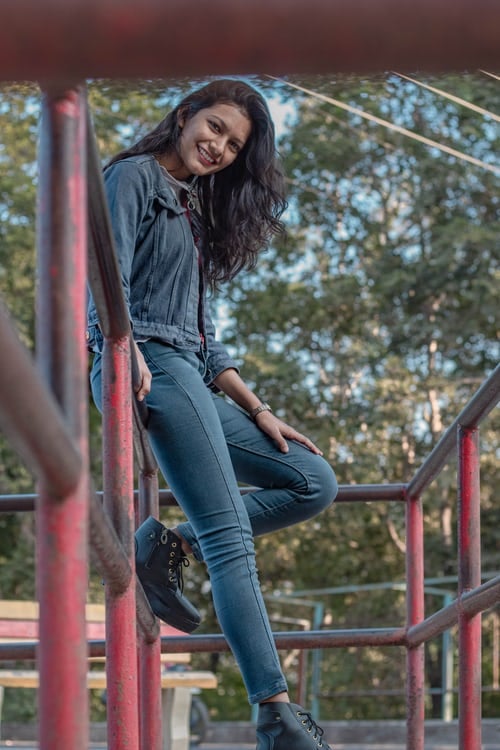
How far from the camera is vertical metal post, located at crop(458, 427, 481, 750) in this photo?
6.08ft

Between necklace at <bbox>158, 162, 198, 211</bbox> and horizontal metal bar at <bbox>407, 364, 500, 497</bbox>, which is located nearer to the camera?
horizontal metal bar at <bbox>407, 364, 500, 497</bbox>

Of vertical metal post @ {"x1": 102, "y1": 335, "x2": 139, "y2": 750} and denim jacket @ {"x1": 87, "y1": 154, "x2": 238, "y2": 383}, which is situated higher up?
denim jacket @ {"x1": 87, "y1": 154, "x2": 238, "y2": 383}

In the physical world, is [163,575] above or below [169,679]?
above

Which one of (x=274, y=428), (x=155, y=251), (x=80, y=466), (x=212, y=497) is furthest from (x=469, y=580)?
(x=80, y=466)

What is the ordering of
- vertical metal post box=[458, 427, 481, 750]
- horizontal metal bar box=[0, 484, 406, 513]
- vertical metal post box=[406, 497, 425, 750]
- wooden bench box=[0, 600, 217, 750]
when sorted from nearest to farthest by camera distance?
vertical metal post box=[458, 427, 481, 750] → vertical metal post box=[406, 497, 425, 750] → horizontal metal bar box=[0, 484, 406, 513] → wooden bench box=[0, 600, 217, 750]

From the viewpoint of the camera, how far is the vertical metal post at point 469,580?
1854mm

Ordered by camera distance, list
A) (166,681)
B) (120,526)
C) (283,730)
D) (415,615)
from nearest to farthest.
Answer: (120,526), (283,730), (415,615), (166,681)

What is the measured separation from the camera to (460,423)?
198cm

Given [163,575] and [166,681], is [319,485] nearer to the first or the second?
[163,575]

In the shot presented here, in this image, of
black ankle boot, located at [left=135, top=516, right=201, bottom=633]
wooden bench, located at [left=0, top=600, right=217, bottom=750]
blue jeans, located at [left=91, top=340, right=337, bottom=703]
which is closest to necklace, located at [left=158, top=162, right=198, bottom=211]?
blue jeans, located at [left=91, top=340, right=337, bottom=703]

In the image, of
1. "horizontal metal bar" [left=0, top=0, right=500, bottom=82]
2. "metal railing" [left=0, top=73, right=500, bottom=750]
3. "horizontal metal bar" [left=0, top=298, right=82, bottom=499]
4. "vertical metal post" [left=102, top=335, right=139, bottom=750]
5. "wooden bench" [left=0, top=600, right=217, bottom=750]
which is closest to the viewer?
"horizontal metal bar" [left=0, top=0, right=500, bottom=82]

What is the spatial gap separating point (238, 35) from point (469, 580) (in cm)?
161

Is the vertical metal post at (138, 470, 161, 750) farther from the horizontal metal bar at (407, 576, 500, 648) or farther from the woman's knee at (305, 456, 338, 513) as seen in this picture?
the horizontal metal bar at (407, 576, 500, 648)

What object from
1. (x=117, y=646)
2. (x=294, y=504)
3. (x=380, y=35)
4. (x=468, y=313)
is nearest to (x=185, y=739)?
(x=294, y=504)
